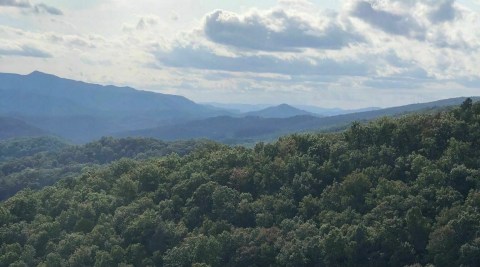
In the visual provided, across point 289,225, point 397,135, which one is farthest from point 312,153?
point 289,225

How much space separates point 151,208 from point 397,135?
21421 mm

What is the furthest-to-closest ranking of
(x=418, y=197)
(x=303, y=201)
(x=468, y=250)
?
1. (x=303, y=201)
2. (x=418, y=197)
3. (x=468, y=250)

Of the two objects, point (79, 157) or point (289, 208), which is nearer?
point (289, 208)

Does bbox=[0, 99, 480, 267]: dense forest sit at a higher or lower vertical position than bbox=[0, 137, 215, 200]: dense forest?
higher

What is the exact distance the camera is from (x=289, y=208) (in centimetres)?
5103

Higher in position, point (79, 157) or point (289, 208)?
point (289, 208)

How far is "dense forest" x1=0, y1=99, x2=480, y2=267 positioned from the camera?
42.2m

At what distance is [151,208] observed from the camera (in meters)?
55.2

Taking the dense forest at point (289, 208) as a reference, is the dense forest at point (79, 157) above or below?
below

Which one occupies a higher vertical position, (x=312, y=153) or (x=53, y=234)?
(x=312, y=153)

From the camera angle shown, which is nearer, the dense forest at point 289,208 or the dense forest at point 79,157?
the dense forest at point 289,208

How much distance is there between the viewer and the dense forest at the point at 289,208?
1663 inches

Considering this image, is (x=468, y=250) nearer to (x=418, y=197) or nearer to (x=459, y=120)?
(x=418, y=197)

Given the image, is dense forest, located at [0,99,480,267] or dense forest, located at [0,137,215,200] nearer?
dense forest, located at [0,99,480,267]
